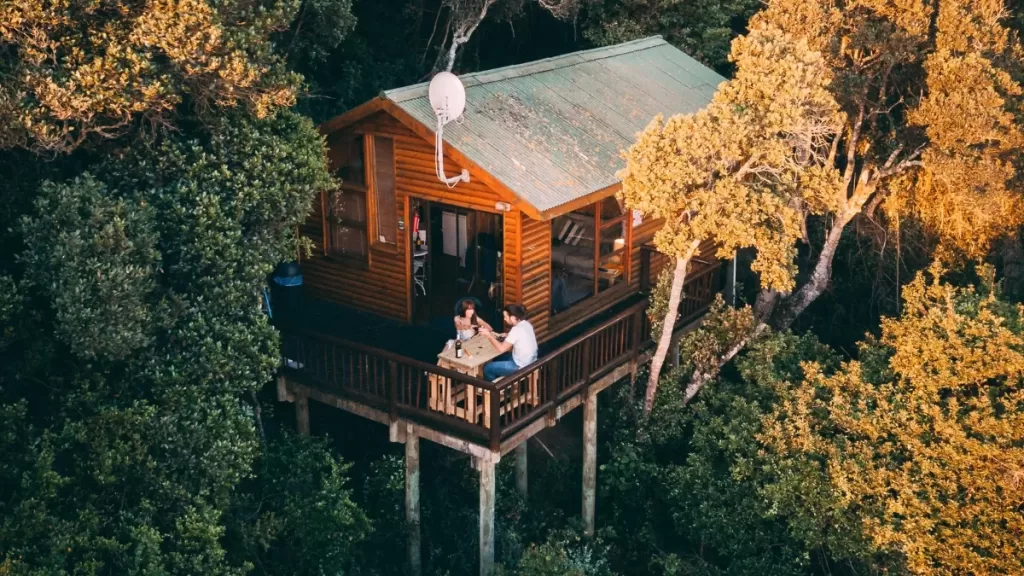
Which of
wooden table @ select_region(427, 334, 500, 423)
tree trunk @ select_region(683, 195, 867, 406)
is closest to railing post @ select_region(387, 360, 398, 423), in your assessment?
wooden table @ select_region(427, 334, 500, 423)

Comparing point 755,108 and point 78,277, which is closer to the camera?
point 78,277

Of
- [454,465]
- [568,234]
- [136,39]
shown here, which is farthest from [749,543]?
[136,39]

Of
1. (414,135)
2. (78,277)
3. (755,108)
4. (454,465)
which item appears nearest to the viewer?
(78,277)

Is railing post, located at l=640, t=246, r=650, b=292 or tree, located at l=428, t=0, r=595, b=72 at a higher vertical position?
tree, located at l=428, t=0, r=595, b=72

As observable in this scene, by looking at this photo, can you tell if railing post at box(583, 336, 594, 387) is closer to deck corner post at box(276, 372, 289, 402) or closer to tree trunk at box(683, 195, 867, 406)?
tree trunk at box(683, 195, 867, 406)

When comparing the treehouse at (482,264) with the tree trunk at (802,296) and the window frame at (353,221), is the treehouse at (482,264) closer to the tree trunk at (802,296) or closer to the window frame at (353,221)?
the window frame at (353,221)

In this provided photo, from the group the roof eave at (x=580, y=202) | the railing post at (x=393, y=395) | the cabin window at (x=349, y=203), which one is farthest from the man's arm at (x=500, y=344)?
the cabin window at (x=349, y=203)

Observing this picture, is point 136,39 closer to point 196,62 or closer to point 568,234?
point 196,62
